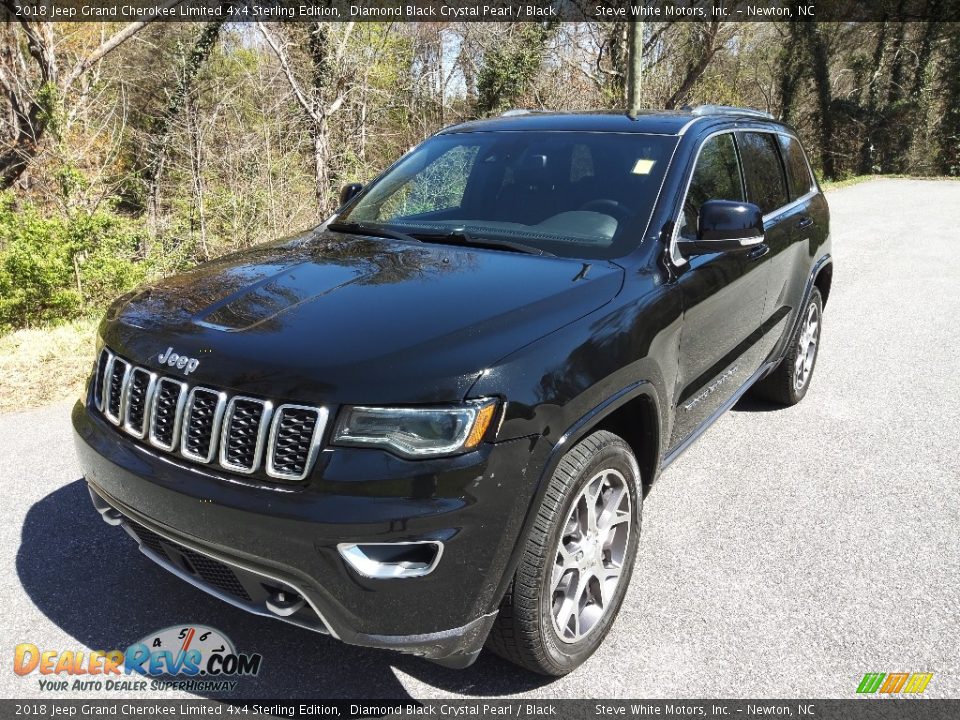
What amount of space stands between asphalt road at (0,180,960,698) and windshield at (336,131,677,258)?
4.86 feet

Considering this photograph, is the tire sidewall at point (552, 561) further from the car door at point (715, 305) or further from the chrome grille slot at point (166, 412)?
the chrome grille slot at point (166, 412)

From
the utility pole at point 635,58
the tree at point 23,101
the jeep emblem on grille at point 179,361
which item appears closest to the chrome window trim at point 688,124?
the jeep emblem on grille at point 179,361

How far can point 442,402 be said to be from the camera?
2.19 m

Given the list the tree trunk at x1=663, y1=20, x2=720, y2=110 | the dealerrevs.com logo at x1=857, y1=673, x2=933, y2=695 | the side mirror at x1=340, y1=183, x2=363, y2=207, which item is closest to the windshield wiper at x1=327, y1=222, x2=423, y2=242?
the side mirror at x1=340, y1=183, x2=363, y2=207

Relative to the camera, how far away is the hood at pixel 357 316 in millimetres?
2219

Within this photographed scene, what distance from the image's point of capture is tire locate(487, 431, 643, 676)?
239 centimetres

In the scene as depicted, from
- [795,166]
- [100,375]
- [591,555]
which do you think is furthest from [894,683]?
[795,166]

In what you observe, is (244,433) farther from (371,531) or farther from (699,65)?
(699,65)

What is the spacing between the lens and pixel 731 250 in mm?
3373

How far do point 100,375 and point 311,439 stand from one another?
1137mm

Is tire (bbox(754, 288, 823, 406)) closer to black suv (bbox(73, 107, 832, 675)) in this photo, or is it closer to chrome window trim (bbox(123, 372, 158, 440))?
black suv (bbox(73, 107, 832, 675))

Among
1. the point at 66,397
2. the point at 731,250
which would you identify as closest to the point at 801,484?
the point at 731,250

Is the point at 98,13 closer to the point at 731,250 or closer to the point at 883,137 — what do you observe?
the point at 731,250

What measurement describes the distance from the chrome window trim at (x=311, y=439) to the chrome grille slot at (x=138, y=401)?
55 centimetres
